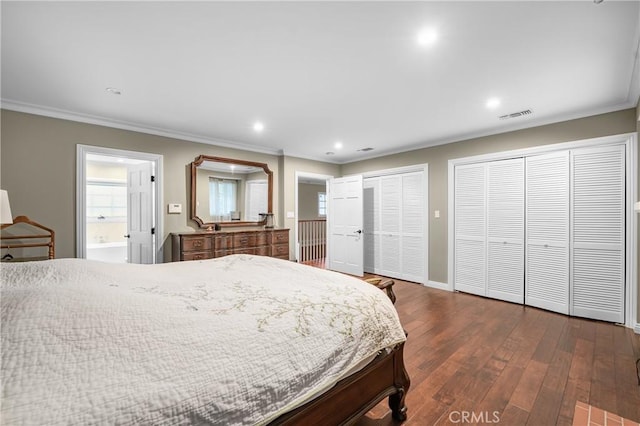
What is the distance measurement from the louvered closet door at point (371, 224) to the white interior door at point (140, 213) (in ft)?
12.6

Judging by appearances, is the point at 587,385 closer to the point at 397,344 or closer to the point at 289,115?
the point at 397,344

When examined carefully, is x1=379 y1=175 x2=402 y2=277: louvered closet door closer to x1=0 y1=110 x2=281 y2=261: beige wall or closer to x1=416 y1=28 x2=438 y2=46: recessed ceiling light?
x1=416 y1=28 x2=438 y2=46: recessed ceiling light

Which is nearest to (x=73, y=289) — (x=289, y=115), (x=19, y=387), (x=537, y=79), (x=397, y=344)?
(x=19, y=387)

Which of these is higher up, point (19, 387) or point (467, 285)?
point (19, 387)

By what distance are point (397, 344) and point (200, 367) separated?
3.83 feet

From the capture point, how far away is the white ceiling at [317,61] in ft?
5.65

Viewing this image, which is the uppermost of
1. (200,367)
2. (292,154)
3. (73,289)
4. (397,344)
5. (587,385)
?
(292,154)

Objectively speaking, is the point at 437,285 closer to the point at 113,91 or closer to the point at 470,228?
the point at 470,228

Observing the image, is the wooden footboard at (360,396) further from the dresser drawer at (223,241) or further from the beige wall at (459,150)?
the beige wall at (459,150)

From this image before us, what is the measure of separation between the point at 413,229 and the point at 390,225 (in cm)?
50

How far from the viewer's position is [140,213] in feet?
13.8

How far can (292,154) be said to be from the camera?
5449mm

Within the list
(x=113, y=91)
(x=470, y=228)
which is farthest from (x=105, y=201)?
(x=470, y=228)

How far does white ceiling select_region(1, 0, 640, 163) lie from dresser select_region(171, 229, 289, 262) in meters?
1.58
